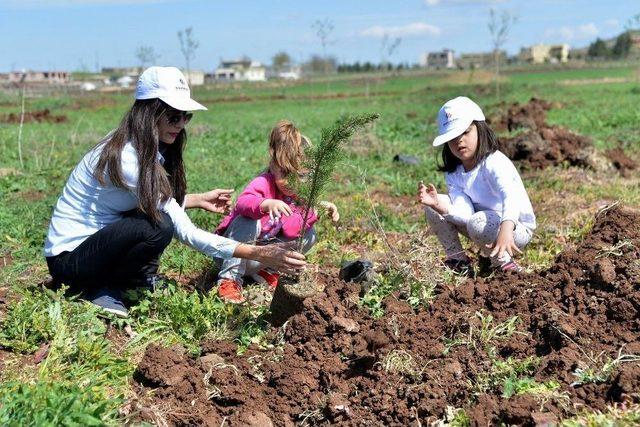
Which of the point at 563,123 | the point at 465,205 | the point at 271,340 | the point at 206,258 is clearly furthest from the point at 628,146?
the point at 271,340

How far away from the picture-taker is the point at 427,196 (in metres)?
4.66

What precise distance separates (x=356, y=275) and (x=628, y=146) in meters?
7.66

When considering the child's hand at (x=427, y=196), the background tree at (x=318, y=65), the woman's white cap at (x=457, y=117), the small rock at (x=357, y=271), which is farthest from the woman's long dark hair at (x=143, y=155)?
the background tree at (x=318, y=65)

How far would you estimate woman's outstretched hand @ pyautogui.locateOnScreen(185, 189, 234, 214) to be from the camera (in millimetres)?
4871

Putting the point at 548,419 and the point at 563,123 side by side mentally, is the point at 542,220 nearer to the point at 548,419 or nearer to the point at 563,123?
the point at 548,419

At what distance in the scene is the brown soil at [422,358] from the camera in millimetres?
3141

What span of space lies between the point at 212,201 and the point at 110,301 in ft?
3.15

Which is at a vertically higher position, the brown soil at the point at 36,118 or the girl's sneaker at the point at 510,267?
the girl's sneaker at the point at 510,267

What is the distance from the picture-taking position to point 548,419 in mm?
2787

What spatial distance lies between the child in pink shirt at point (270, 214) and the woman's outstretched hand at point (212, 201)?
0.08 metres

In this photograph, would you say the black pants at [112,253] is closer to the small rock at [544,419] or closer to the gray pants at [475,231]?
the gray pants at [475,231]

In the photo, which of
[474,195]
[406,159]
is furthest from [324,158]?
[406,159]

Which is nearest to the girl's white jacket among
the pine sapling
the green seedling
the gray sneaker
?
the green seedling

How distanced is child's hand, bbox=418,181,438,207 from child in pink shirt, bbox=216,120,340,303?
0.54m
